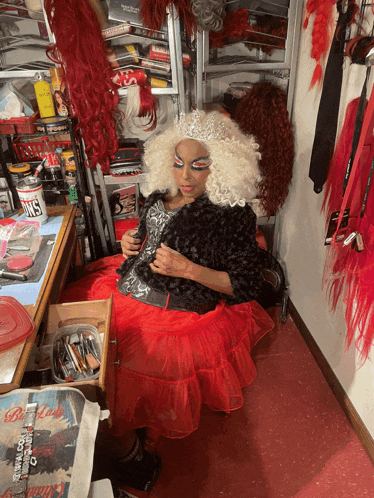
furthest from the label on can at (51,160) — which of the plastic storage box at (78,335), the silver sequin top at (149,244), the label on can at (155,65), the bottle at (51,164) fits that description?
the plastic storage box at (78,335)

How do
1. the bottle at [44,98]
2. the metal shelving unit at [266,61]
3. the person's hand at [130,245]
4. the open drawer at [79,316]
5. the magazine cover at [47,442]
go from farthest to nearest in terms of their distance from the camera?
the bottle at [44,98] < the metal shelving unit at [266,61] < the person's hand at [130,245] < the open drawer at [79,316] < the magazine cover at [47,442]

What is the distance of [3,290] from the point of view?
4.32 ft

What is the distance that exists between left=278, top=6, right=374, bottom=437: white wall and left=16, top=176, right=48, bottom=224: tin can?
54.1 inches

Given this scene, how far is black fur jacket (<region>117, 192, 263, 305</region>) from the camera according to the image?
152cm

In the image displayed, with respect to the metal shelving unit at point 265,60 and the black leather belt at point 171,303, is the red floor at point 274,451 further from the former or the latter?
the metal shelving unit at point 265,60

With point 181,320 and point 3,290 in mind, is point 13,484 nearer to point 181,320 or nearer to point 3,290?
point 3,290

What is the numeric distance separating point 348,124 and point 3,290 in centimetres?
144

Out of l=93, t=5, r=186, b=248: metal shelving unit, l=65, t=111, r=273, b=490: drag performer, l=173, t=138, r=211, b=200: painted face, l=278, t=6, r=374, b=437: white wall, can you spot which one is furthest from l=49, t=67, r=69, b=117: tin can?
l=278, t=6, r=374, b=437: white wall

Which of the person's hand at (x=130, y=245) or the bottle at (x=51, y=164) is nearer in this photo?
the person's hand at (x=130, y=245)

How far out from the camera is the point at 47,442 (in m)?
0.85

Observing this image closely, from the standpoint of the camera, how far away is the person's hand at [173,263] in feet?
4.76

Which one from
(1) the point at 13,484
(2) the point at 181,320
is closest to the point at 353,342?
(2) the point at 181,320

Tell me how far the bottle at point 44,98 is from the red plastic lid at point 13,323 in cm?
123

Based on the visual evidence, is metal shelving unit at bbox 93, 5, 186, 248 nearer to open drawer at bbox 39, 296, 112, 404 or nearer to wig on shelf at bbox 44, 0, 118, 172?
wig on shelf at bbox 44, 0, 118, 172
